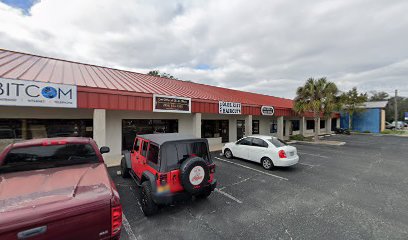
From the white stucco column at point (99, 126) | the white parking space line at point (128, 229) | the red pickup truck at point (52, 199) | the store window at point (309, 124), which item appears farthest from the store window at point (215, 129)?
the store window at point (309, 124)

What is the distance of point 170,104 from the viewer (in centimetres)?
986

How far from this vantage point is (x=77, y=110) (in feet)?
30.8

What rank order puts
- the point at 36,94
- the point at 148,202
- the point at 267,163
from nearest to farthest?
the point at 148,202
the point at 36,94
the point at 267,163

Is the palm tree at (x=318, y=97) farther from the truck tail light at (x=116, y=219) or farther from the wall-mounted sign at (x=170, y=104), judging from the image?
the truck tail light at (x=116, y=219)

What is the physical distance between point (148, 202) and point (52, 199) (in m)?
2.27

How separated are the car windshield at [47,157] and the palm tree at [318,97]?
61.0 feet

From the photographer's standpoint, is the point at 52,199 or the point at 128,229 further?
the point at 128,229

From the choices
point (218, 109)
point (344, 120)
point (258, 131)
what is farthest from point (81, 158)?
point (344, 120)

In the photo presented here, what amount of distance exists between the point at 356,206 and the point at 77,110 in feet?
39.9

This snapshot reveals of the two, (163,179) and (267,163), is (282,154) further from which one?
(163,179)

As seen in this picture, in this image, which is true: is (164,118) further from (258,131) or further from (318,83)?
(318,83)

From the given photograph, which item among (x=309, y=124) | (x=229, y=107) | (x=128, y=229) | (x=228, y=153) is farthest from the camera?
(x=309, y=124)

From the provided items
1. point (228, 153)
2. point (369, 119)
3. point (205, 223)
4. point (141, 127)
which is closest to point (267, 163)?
point (228, 153)

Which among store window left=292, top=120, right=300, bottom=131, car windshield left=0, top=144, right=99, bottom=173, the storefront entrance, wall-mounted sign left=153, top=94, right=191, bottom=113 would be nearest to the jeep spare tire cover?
car windshield left=0, top=144, right=99, bottom=173
